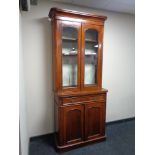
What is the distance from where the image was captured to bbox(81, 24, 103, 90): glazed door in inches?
91.8

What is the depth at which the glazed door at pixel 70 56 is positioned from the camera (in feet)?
7.31

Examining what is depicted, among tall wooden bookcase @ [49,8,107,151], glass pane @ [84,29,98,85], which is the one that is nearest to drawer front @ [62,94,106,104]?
tall wooden bookcase @ [49,8,107,151]

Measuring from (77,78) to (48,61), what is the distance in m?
0.62

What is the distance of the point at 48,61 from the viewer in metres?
2.46

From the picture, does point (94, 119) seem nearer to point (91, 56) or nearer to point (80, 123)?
point (80, 123)

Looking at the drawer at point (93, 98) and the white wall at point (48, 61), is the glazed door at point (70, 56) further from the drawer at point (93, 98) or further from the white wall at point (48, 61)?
the white wall at point (48, 61)

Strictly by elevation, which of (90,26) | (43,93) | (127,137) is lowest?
(127,137)

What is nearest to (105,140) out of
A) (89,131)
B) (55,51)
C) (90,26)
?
(89,131)

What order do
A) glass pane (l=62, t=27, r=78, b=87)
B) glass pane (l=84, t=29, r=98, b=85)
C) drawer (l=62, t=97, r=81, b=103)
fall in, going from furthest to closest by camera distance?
glass pane (l=84, t=29, r=98, b=85)
glass pane (l=62, t=27, r=78, b=87)
drawer (l=62, t=97, r=81, b=103)

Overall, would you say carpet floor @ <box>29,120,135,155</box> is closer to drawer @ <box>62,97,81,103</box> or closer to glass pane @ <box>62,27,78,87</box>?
drawer @ <box>62,97,81,103</box>

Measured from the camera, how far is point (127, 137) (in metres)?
2.62

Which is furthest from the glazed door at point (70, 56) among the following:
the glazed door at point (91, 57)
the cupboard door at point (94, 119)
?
the cupboard door at point (94, 119)
